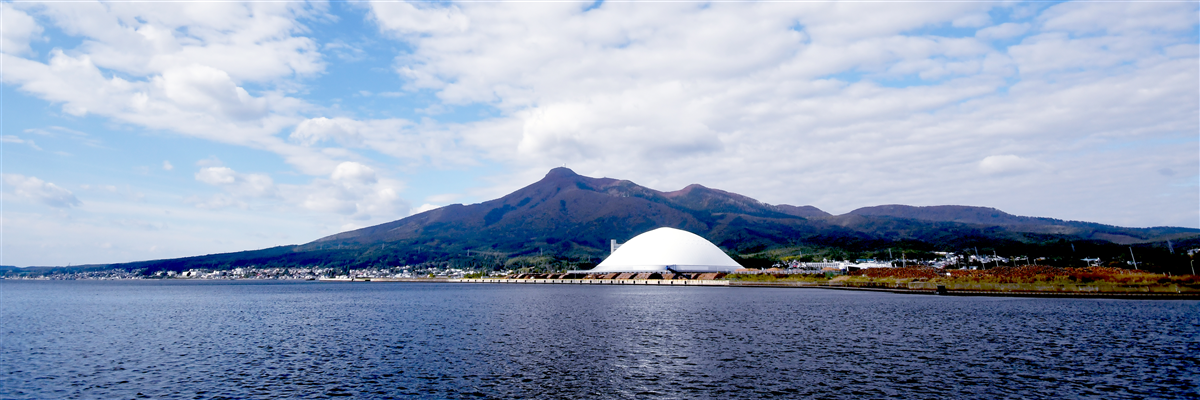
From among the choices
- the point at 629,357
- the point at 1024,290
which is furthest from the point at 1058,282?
the point at 629,357

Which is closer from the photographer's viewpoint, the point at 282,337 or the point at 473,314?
the point at 282,337

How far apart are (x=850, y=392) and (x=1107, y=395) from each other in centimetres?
949

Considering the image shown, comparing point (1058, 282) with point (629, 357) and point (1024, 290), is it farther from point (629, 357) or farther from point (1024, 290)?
point (629, 357)

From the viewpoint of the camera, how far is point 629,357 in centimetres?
3472

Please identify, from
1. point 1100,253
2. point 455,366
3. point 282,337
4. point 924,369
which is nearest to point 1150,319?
point 924,369

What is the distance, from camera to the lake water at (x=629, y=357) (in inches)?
1011

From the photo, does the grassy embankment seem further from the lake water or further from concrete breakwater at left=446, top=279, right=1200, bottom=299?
the lake water

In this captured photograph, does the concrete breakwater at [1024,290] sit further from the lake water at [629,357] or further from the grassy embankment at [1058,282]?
the lake water at [629,357]

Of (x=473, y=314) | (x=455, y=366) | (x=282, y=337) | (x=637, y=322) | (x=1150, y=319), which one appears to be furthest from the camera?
(x=473, y=314)

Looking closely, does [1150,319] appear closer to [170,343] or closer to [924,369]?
[924,369]

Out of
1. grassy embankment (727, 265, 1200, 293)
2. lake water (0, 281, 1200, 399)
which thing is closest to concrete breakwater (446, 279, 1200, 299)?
grassy embankment (727, 265, 1200, 293)

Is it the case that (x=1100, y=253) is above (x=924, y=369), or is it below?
above

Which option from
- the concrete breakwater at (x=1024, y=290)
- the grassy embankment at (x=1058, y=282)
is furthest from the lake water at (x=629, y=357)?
the grassy embankment at (x=1058, y=282)

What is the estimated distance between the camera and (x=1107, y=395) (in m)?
23.3
